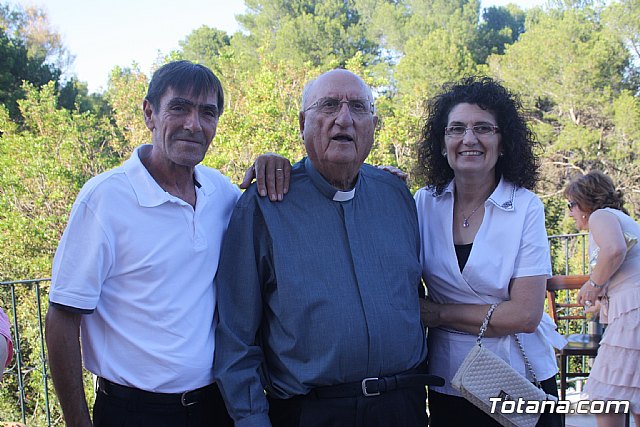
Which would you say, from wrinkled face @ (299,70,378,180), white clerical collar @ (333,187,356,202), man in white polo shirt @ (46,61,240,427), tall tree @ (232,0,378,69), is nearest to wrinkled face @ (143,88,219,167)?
man in white polo shirt @ (46,61,240,427)

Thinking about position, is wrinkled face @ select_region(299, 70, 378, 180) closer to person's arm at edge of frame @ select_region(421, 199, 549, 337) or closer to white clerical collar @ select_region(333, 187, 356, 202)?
white clerical collar @ select_region(333, 187, 356, 202)

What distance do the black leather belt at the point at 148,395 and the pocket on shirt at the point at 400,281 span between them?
0.67 m

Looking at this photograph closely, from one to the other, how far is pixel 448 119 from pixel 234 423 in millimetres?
1291

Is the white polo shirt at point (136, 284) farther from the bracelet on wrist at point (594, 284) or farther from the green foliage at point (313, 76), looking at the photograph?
the bracelet on wrist at point (594, 284)

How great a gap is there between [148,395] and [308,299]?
0.55 metres

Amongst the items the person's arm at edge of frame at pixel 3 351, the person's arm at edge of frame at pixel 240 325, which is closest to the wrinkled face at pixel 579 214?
the person's arm at edge of frame at pixel 240 325

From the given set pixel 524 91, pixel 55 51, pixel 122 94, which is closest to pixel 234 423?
pixel 122 94

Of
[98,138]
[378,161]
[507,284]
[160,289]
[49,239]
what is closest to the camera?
[160,289]

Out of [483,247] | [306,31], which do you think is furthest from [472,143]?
[306,31]

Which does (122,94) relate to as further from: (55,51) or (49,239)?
(55,51)

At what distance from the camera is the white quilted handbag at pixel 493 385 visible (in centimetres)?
192

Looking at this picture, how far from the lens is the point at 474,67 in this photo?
2233cm

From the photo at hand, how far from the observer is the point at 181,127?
1864mm

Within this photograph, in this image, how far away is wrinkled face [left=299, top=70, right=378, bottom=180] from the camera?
6.44 ft
